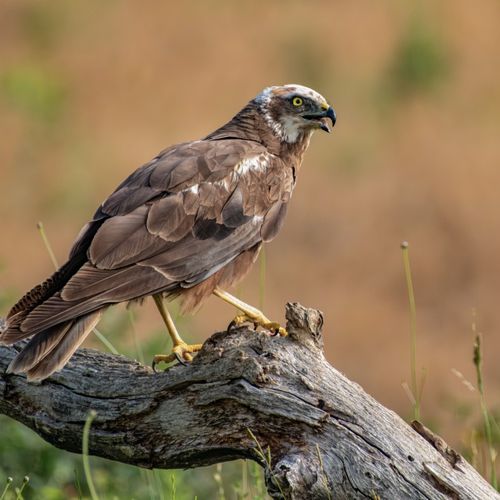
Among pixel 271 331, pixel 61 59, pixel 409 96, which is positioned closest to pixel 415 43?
pixel 409 96

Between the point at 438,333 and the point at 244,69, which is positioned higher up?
the point at 244,69

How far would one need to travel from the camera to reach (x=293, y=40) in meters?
17.5

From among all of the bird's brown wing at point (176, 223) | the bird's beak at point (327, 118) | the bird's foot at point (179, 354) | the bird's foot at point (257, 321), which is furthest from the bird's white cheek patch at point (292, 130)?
the bird's foot at point (179, 354)

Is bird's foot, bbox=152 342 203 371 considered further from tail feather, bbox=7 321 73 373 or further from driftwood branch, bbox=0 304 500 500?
tail feather, bbox=7 321 73 373

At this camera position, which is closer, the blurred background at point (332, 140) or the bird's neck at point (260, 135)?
the bird's neck at point (260, 135)

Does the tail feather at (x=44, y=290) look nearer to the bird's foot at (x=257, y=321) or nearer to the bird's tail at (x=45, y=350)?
the bird's tail at (x=45, y=350)

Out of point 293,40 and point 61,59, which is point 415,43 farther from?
point 61,59

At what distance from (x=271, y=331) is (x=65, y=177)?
9499 millimetres

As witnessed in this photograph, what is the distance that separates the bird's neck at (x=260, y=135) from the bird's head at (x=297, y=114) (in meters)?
0.03

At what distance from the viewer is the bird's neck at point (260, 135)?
7.29 meters

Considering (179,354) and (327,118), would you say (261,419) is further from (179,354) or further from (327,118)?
(327,118)

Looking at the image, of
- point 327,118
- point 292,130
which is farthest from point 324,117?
point 292,130

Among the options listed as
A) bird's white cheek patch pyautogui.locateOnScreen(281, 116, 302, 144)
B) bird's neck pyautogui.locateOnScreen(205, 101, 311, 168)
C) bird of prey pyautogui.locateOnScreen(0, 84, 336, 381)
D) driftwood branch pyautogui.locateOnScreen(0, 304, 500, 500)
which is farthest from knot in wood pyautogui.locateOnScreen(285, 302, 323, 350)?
bird's white cheek patch pyautogui.locateOnScreen(281, 116, 302, 144)

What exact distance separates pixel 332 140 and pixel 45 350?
10.6 m
